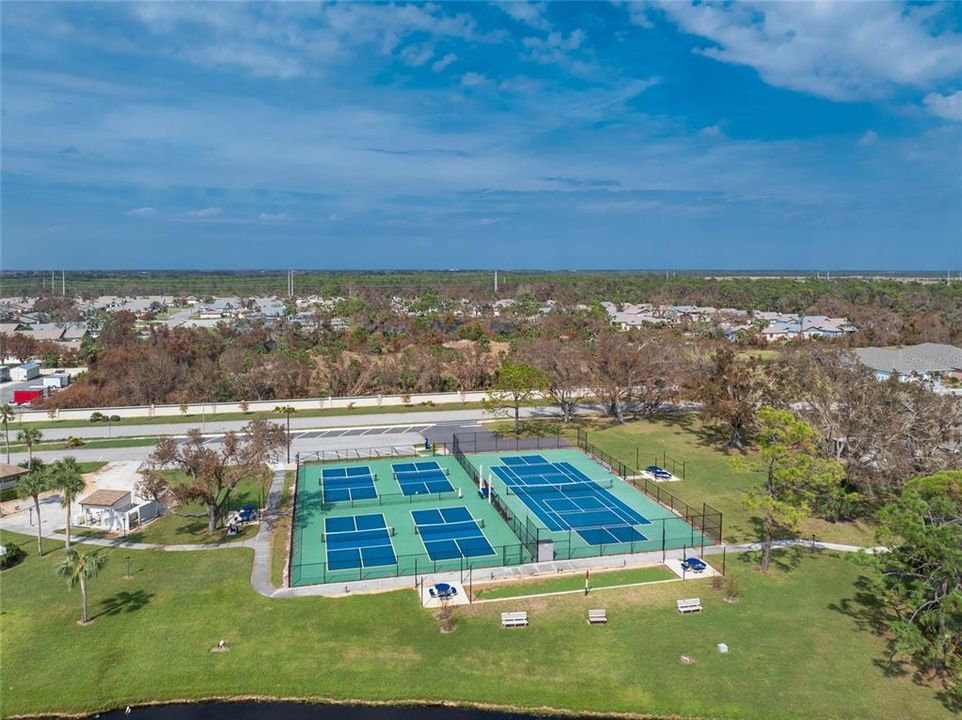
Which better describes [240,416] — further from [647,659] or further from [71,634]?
[647,659]

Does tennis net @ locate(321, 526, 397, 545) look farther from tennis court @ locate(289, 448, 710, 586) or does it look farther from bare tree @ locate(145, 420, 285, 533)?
bare tree @ locate(145, 420, 285, 533)

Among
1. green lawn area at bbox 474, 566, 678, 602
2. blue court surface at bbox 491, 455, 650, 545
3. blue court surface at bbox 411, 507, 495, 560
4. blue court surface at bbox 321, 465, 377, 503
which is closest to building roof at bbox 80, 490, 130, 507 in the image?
blue court surface at bbox 321, 465, 377, 503

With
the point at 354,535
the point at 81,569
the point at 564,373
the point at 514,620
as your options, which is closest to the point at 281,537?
the point at 354,535

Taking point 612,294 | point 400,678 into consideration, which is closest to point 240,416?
point 400,678

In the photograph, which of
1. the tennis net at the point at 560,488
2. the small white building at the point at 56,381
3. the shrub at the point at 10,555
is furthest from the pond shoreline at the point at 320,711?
the small white building at the point at 56,381

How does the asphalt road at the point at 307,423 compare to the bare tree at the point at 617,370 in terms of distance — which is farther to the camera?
the bare tree at the point at 617,370

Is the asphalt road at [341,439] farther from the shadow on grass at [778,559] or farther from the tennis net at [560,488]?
the shadow on grass at [778,559]
